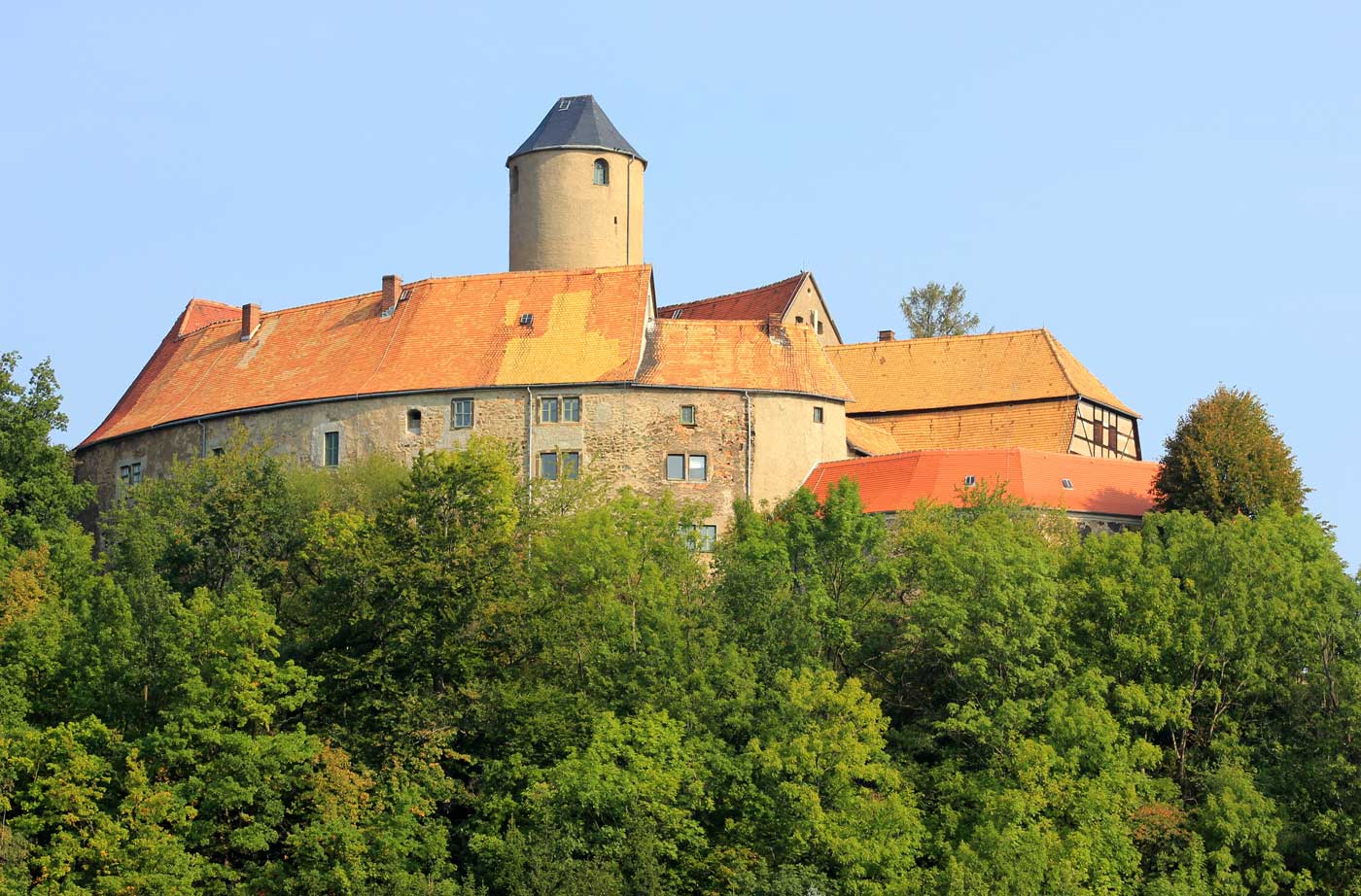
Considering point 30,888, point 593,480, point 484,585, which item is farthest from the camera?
point 593,480

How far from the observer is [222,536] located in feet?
184

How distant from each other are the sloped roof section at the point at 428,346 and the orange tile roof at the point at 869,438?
7090 millimetres

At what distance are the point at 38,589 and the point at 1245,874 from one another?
26533 millimetres

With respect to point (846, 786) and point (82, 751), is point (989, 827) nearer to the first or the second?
point (846, 786)

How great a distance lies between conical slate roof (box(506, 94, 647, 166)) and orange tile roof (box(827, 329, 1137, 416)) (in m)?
9.76

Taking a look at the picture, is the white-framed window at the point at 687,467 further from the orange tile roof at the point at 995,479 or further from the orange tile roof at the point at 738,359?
the orange tile roof at the point at 995,479

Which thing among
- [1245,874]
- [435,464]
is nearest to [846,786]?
[1245,874]

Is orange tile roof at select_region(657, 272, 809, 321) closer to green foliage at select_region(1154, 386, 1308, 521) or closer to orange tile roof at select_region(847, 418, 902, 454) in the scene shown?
orange tile roof at select_region(847, 418, 902, 454)

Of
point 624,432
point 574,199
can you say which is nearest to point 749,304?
point 574,199

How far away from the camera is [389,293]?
69.8m

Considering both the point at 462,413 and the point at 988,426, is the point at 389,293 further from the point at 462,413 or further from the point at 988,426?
the point at 988,426

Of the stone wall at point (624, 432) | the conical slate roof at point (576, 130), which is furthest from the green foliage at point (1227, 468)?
the conical slate roof at point (576, 130)

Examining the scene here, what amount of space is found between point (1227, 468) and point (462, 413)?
63.9ft

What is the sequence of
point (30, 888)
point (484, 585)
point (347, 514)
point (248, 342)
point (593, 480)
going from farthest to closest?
point (248, 342), point (593, 480), point (347, 514), point (484, 585), point (30, 888)
